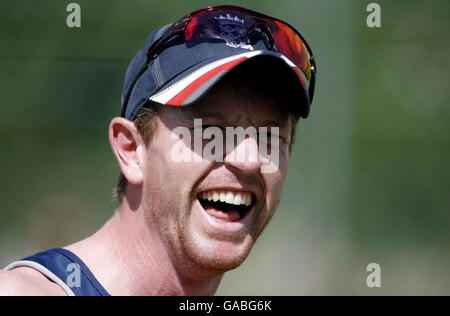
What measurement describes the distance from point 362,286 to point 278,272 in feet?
1.59

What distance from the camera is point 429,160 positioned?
366 centimetres

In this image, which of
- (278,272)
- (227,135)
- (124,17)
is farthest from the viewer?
(124,17)

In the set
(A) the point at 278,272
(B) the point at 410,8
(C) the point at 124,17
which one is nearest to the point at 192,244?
(A) the point at 278,272

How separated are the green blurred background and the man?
Result: 1.61 meters

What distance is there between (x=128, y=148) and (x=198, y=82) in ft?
1.12

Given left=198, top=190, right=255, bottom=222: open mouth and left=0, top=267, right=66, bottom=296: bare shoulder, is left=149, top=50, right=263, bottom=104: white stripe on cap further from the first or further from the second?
left=0, top=267, right=66, bottom=296: bare shoulder

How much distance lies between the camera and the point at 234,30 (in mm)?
1757

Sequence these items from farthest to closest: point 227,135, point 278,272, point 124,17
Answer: point 124,17, point 278,272, point 227,135

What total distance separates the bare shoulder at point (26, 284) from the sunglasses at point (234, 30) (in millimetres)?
627

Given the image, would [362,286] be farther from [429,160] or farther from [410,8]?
[410,8]

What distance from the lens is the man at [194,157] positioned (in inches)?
65.5

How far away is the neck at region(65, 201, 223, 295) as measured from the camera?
1.75 m

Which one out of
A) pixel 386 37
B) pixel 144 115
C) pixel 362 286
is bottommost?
pixel 362 286

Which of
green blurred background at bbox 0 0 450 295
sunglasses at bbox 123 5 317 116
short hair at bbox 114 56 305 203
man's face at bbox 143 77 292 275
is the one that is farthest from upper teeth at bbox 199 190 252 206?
green blurred background at bbox 0 0 450 295
